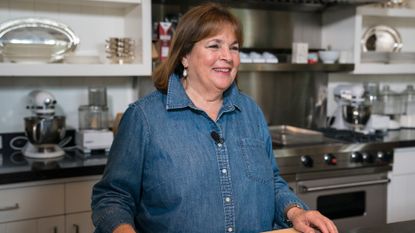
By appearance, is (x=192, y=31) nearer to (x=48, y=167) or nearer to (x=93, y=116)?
(x=48, y=167)

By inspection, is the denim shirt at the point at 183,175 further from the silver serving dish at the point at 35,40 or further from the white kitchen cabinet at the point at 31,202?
the silver serving dish at the point at 35,40

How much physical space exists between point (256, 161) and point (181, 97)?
30 centimetres

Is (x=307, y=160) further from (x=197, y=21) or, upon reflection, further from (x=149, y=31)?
(x=197, y=21)

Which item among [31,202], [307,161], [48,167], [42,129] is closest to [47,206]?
[31,202]

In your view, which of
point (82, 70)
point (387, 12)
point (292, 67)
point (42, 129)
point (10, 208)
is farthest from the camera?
point (387, 12)

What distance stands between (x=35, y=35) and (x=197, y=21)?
1.34 metres

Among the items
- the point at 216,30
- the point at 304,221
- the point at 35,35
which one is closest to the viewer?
the point at 304,221

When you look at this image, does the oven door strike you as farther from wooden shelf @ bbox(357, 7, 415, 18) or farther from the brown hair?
the brown hair

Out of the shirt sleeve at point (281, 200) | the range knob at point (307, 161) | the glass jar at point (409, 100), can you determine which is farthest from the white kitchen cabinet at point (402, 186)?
the shirt sleeve at point (281, 200)

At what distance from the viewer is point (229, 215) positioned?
1.33m

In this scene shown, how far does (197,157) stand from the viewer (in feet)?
4.37

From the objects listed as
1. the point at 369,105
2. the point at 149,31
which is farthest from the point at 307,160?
the point at 149,31

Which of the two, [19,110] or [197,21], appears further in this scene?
[19,110]

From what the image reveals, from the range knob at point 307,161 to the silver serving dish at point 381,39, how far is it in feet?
4.02
